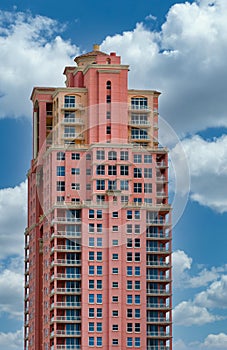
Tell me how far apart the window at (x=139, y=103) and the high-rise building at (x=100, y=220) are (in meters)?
0.12

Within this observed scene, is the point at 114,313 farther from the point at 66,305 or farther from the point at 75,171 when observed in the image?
the point at 75,171

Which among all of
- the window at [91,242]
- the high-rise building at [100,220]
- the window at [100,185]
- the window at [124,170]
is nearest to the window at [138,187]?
the high-rise building at [100,220]

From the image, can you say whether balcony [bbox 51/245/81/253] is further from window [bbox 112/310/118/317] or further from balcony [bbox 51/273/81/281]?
window [bbox 112/310/118/317]

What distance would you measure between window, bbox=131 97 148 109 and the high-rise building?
123mm

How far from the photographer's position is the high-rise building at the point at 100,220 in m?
127

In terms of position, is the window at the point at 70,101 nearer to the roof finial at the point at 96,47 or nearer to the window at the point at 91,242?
the roof finial at the point at 96,47

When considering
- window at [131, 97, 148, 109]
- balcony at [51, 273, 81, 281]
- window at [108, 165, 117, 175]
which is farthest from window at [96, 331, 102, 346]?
window at [131, 97, 148, 109]

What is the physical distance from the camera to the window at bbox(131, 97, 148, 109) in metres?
138

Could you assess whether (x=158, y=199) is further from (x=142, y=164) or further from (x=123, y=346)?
(x=123, y=346)

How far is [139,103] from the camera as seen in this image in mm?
138000

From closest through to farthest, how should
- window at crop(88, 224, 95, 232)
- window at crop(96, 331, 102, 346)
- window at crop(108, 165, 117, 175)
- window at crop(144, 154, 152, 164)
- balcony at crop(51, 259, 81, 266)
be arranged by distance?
window at crop(96, 331, 102, 346) < balcony at crop(51, 259, 81, 266) < window at crop(88, 224, 95, 232) < window at crop(108, 165, 117, 175) < window at crop(144, 154, 152, 164)

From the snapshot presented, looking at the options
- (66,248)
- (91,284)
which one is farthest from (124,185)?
(91,284)

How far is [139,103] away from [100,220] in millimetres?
17092

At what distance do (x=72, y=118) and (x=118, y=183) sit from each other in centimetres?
1090
